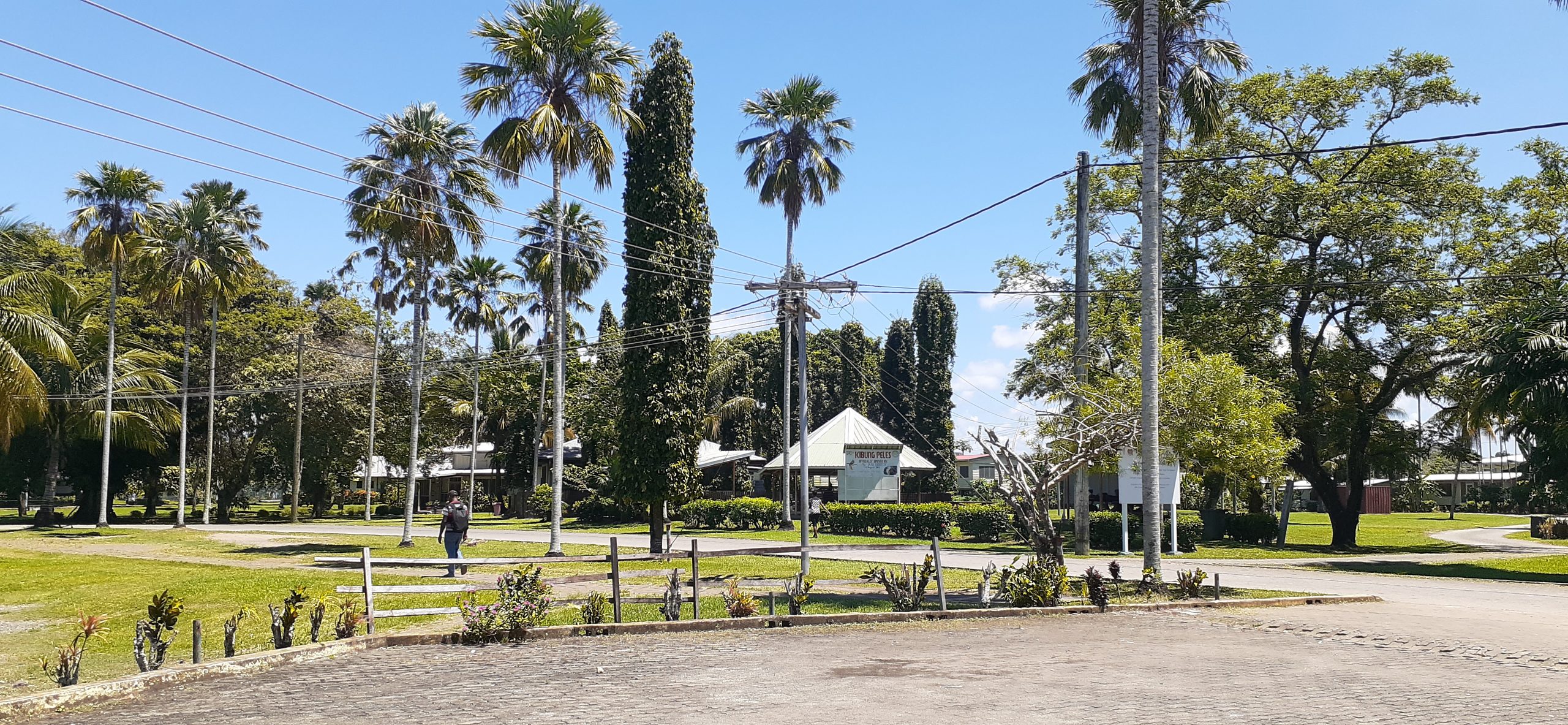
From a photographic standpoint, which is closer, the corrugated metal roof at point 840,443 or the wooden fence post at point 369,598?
the wooden fence post at point 369,598

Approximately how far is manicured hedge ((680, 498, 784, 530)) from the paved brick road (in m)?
28.3

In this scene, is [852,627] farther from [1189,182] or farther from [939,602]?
[1189,182]

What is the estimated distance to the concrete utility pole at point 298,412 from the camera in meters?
45.1

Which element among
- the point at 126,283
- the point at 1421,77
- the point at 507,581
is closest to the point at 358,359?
the point at 126,283

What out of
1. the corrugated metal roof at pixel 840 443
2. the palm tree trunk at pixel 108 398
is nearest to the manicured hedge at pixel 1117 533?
the corrugated metal roof at pixel 840 443

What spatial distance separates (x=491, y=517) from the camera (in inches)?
2356

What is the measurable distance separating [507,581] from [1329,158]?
3207cm

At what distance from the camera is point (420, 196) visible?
29922 millimetres

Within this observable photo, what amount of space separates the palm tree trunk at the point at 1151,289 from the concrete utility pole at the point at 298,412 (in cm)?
3492

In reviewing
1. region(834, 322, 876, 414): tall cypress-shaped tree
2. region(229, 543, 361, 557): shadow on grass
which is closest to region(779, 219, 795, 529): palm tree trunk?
region(229, 543, 361, 557): shadow on grass

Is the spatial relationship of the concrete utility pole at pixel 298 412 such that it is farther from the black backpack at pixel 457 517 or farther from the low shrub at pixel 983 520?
the low shrub at pixel 983 520

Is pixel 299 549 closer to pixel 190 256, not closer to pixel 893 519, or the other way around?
pixel 190 256

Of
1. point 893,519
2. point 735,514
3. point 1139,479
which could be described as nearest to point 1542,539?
point 1139,479

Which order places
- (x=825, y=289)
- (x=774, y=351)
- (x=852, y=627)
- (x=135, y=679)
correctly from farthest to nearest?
1. (x=774, y=351)
2. (x=825, y=289)
3. (x=852, y=627)
4. (x=135, y=679)
